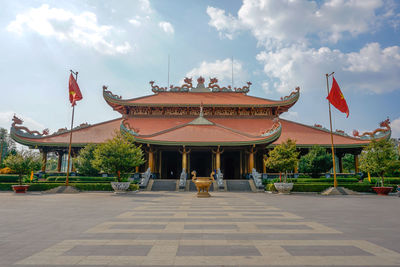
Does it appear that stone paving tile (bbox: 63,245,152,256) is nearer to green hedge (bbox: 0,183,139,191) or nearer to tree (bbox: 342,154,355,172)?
green hedge (bbox: 0,183,139,191)

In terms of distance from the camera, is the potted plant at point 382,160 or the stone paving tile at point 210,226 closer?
the stone paving tile at point 210,226

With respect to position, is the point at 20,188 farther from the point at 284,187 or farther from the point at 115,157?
the point at 284,187

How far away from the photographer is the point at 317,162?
24.9 meters

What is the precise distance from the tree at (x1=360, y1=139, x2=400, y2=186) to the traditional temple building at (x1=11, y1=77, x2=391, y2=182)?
7.41 m

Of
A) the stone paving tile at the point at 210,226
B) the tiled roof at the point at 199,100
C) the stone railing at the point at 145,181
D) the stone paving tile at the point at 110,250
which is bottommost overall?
the stone paving tile at the point at 210,226

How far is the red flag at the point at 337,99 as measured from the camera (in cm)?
2127

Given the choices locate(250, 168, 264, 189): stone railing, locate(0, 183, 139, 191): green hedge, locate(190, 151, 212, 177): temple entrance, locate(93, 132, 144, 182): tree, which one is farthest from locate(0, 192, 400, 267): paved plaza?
locate(190, 151, 212, 177): temple entrance

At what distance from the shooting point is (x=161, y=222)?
7312 millimetres

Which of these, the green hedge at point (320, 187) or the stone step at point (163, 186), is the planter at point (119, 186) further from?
the green hedge at point (320, 187)

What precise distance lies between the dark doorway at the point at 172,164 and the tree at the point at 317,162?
45.4 feet

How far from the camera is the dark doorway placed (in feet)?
99.1

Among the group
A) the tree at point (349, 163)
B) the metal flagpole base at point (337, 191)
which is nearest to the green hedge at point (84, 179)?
the metal flagpole base at point (337, 191)

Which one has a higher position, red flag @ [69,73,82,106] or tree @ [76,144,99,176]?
red flag @ [69,73,82,106]

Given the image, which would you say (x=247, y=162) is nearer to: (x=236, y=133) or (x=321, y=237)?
(x=236, y=133)
